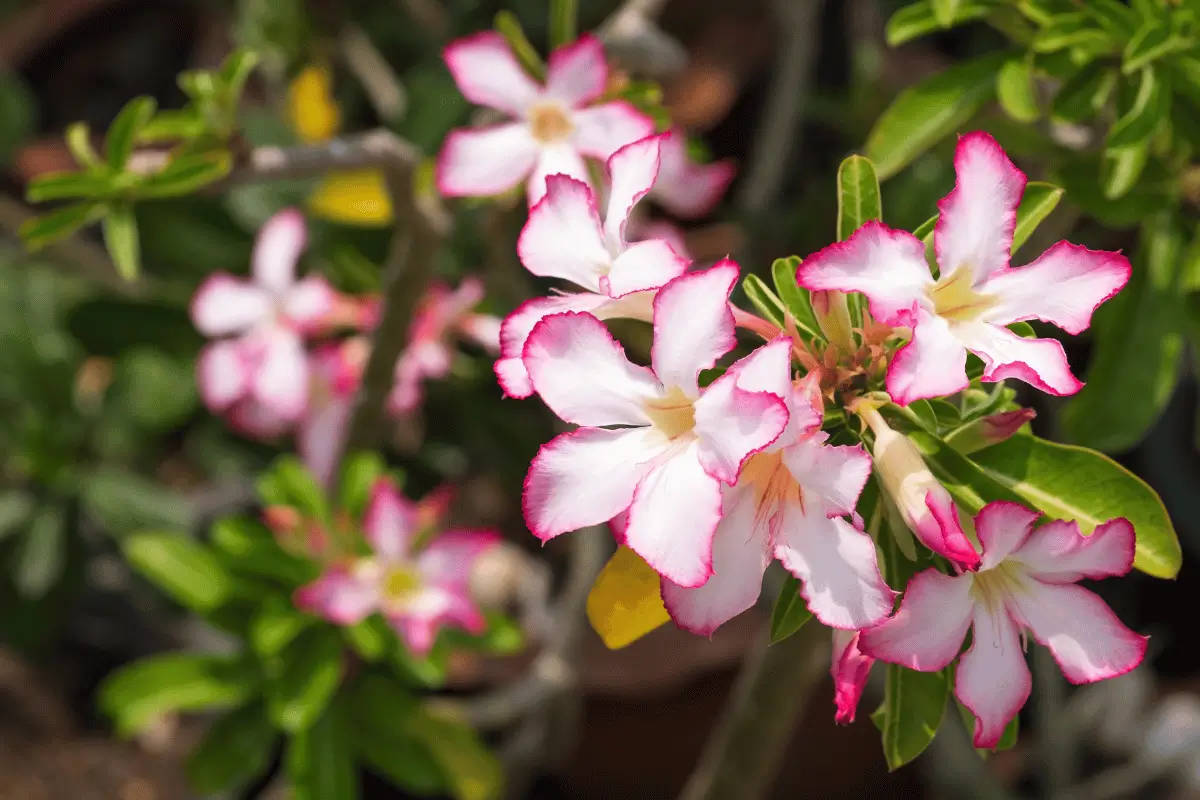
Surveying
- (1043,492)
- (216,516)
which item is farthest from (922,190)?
(216,516)

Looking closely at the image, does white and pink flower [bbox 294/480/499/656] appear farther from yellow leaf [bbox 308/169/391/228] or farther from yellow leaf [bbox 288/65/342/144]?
yellow leaf [bbox 288/65/342/144]

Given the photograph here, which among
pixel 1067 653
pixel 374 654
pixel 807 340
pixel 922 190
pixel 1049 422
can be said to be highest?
pixel 807 340

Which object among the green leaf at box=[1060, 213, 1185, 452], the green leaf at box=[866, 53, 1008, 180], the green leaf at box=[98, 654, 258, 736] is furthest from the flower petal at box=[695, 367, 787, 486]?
the green leaf at box=[98, 654, 258, 736]

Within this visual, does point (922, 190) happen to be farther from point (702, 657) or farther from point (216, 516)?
point (216, 516)

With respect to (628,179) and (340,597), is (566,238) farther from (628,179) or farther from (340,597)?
(340,597)

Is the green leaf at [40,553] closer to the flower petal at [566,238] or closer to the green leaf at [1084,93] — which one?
the flower petal at [566,238]

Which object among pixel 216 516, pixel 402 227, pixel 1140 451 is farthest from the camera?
pixel 1140 451
